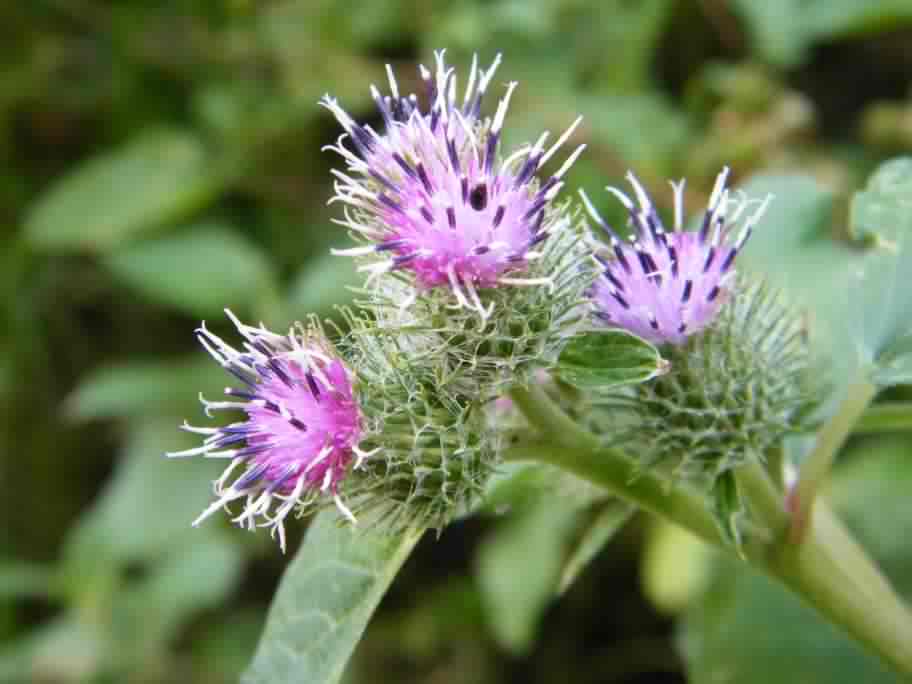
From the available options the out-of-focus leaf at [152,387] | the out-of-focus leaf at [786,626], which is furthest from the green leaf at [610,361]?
the out-of-focus leaf at [152,387]

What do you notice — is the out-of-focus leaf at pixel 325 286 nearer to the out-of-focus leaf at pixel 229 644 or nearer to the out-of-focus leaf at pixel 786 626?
the out-of-focus leaf at pixel 229 644

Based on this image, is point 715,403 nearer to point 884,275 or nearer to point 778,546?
point 778,546

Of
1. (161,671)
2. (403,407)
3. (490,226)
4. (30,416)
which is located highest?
(490,226)

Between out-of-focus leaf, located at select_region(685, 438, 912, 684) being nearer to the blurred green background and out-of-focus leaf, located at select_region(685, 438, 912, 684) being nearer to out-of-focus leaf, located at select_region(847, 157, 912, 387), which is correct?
the blurred green background

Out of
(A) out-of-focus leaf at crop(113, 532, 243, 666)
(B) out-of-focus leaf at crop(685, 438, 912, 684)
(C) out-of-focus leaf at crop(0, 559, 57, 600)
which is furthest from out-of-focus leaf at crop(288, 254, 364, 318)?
(B) out-of-focus leaf at crop(685, 438, 912, 684)

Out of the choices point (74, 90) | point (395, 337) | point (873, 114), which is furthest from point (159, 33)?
point (395, 337)

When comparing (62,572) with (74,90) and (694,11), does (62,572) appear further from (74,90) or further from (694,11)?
(694,11)
